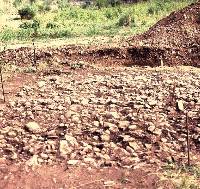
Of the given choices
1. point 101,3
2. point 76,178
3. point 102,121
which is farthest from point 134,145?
point 101,3

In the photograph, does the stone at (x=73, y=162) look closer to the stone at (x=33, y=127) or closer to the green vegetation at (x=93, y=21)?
the stone at (x=33, y=127)

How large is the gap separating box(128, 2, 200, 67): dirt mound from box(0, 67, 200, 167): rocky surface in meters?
4.66

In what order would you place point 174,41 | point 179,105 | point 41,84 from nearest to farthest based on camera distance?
point 179,105 → point 41,84 → point 174,41

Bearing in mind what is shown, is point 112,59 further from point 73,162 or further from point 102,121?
point 73,162

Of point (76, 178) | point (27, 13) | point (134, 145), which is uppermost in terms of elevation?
point (134, 145)

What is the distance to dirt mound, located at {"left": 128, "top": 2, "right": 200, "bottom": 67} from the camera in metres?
15.2

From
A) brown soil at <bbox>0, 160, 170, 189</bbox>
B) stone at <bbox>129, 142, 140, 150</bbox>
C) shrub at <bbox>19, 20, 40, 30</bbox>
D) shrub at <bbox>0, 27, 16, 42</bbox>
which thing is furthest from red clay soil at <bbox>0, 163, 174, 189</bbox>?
shrub at <bbox>19, 20, 40, 30</bbox>

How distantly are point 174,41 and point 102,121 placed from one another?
9504 mm

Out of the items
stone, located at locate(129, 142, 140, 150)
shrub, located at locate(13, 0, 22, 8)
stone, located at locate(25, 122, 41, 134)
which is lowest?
shrub, located at locate(13, 0, 22, 8)

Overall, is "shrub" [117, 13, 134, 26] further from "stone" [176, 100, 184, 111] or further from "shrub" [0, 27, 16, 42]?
"stone" [176, 100, 184, 111]

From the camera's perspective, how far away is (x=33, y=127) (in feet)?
26.3

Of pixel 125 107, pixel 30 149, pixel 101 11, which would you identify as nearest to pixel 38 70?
pixel 125 107

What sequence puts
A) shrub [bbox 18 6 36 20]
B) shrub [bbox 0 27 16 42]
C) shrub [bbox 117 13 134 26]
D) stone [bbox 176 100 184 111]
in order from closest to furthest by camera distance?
stone [bbox 176 100 184 111] → shrub [bbox 0 27 16 42] → shrub [bbox 117 13 134 26] → shrub [bbox 18 6 36 20]

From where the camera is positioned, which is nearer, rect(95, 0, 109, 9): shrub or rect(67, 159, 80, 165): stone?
rect(67, 159, 80, 165): stone
